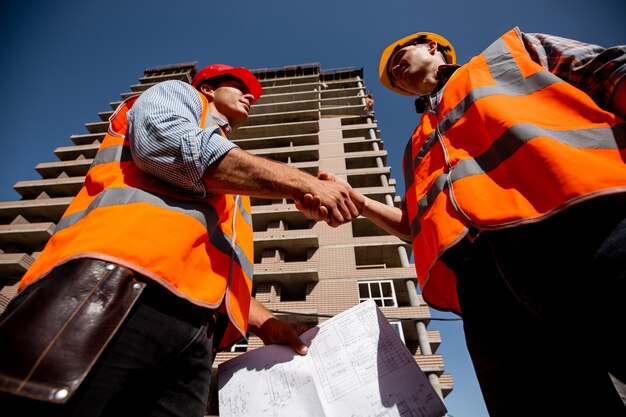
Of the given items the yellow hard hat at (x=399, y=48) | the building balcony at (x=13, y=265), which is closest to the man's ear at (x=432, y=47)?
the yellow hard hat at (x=399, y=48)

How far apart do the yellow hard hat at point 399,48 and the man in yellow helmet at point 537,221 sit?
3.30ft

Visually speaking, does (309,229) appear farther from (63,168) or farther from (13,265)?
(63,168)

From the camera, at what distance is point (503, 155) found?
108 centimetres

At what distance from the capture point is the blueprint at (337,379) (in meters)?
1.24

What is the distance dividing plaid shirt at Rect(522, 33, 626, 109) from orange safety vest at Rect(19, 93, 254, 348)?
1.60 meters

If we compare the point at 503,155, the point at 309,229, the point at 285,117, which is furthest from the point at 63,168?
the point at 503,155

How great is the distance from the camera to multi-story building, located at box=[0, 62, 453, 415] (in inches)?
586

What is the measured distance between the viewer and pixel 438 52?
7.04 ft

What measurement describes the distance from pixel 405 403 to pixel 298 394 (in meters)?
0.48

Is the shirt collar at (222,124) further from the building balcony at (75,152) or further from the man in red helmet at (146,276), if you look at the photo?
the building balcony at (75,152)

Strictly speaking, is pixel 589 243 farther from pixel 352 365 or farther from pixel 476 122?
pixel 352 365

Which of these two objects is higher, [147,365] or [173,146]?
[173,146]

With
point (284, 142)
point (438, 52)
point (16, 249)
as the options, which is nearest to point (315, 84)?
point (284, 142)

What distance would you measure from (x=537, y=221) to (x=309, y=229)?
18.0 meters
